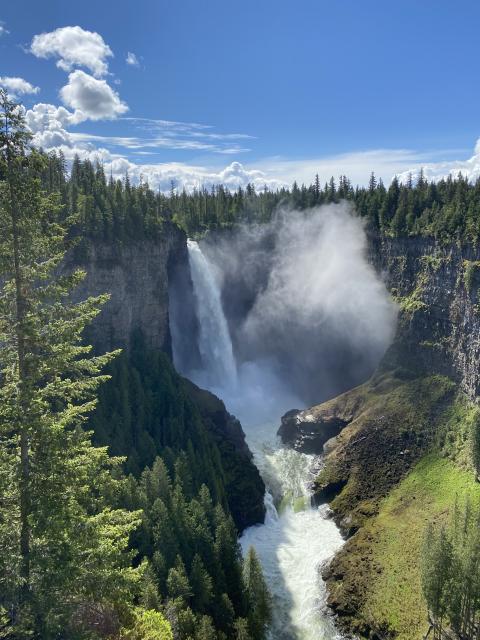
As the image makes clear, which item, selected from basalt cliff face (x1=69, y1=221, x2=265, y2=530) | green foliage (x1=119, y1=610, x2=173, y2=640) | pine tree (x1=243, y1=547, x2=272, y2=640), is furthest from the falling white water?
green foliage (x1=119, y1=610, x2=173, y2=640)

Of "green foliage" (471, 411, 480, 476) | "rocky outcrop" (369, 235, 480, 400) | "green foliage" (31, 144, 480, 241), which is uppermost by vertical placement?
"green foliage" (31, 144, 480, 241)

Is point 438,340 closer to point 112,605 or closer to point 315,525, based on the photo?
point 315,525

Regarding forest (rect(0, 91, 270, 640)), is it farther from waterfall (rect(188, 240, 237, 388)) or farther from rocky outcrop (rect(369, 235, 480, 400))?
waterfall (rect(188, 240, 237, 388))

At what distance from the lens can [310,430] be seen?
233 feet

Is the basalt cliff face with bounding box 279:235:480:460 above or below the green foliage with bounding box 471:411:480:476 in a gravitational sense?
above

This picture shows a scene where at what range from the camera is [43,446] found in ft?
52.4

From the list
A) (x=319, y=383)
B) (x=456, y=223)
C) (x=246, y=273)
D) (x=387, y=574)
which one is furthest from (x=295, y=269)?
(x=387, y=574)

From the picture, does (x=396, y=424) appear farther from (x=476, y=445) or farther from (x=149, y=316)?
(x=149, y=316)

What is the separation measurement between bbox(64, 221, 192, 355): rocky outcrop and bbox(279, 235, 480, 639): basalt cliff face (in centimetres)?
2516

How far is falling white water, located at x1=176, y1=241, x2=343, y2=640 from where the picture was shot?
139 feet

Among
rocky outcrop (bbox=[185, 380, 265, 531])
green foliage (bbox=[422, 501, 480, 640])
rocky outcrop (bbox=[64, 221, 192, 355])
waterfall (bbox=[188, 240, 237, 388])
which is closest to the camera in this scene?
green foliage (bbox=[422, 501, 480, 640])

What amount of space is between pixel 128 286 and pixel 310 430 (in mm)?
32660

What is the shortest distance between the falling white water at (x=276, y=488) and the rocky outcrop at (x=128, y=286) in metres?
12.4

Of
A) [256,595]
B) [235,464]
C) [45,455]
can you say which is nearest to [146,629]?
[45,455]
